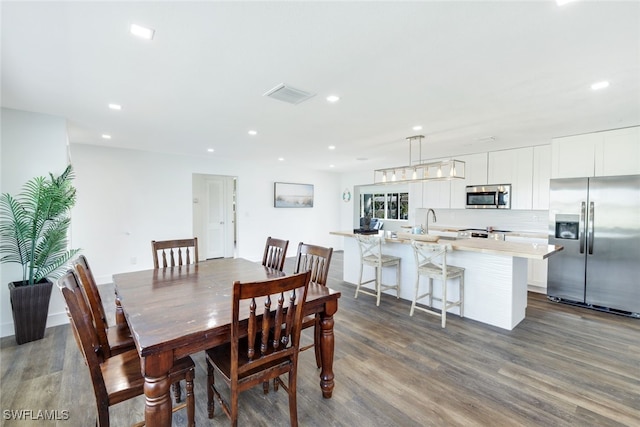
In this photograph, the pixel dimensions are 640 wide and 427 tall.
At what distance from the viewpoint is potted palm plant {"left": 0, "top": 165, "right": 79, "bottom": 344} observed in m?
2.84

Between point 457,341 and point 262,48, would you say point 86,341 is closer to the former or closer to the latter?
point 262,48

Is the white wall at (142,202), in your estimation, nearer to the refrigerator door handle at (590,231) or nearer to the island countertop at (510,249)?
the island countertop at (510,249)

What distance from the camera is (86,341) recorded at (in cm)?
133

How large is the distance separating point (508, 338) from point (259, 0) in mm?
3624

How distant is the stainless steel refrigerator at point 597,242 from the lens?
11.7 feet

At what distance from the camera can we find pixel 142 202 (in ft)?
17.4

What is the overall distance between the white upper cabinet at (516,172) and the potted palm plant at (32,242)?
252 inches

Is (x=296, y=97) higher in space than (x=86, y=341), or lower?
higher

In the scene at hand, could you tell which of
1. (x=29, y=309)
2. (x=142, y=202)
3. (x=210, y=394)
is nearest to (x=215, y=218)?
(x=142, y=202)

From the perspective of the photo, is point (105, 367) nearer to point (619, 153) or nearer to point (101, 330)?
point (101, 330)

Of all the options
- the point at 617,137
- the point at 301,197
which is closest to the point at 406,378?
the point at 617,137

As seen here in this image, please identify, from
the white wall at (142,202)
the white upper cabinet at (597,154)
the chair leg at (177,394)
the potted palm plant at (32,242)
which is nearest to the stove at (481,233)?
the white upper cabinet at (597,154)

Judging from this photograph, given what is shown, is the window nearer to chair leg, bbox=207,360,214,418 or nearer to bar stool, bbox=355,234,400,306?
bar stool, bbox=355,234,400,306

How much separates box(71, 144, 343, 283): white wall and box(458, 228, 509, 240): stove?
4.28m
